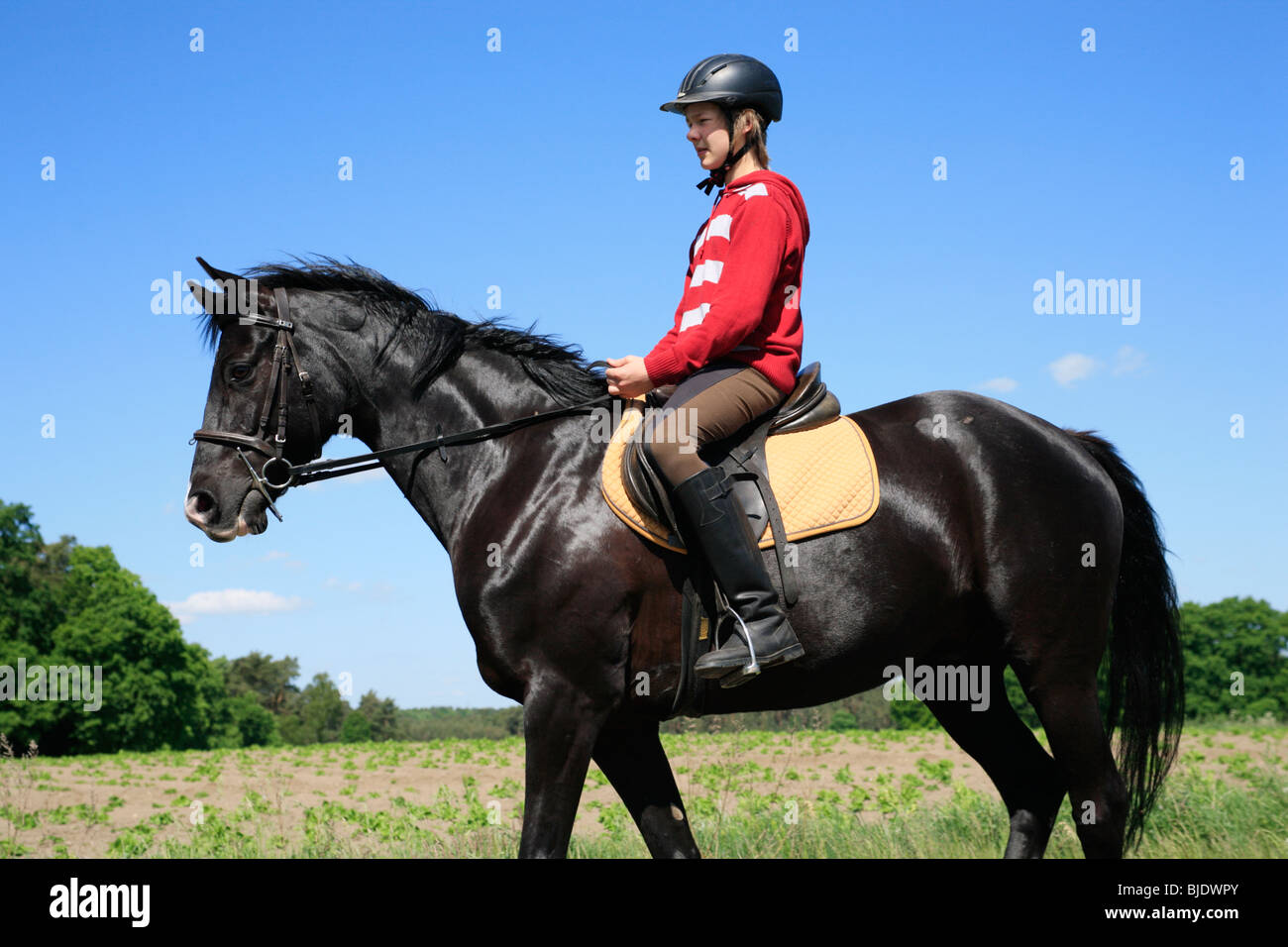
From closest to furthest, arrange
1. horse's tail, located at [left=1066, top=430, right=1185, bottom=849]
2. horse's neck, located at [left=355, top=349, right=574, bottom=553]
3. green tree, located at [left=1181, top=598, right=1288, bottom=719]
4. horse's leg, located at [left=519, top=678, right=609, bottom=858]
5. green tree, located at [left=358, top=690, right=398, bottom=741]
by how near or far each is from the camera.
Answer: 1. horse's leg, located at [left=519, top=678, right=609, bottom=858]
2. horse's neck, located at [left=355, top=349, right=574, bottom=553]
3. horse's tail, located at [left=1066, top=430, right=1185, bottom=849]
4. green tree, located at [left=1181, top=598, right=1288, bottom=719]
5. green tree, located at [left=358, top=690, right=398, bottom=741]

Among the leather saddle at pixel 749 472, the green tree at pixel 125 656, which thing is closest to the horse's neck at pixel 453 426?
the leather saddle at pixel 749 472

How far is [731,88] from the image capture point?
4.32m

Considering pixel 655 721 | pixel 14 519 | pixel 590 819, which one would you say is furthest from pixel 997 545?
pixel 14 519

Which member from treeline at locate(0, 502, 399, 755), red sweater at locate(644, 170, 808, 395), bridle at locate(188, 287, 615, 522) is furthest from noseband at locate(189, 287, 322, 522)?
treeline at locate(0, 502, 399, 755)

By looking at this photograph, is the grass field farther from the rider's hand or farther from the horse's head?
the rider's hand

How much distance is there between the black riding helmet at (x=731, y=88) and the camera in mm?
4320

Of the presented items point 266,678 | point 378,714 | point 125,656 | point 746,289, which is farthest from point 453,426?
point 266,678

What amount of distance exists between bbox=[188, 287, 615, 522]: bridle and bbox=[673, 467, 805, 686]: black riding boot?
901 mm

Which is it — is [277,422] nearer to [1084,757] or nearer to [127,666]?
[1084,757]

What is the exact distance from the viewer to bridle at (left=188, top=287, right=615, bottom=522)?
446 cm

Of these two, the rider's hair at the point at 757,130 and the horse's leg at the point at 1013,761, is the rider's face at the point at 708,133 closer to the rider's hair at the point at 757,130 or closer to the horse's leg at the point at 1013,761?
the rider's hair at the point at 757,130

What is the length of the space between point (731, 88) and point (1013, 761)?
3.61 meters

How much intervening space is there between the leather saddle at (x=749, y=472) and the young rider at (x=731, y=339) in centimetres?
8
